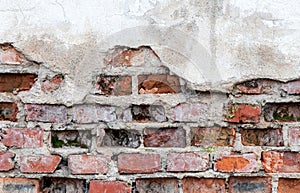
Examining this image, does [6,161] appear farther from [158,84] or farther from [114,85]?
[158,84]

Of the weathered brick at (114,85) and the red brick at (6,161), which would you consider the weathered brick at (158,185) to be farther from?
the red brick at (6,161)

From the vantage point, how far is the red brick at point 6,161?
70.7 inches

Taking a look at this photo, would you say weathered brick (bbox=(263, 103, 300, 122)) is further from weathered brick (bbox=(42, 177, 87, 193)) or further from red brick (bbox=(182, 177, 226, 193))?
weathered brick (bbox=(42, 177, 87, 193))

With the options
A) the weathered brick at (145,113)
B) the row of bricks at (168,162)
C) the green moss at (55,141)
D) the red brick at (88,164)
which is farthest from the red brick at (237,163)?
the green moss at (55,141)

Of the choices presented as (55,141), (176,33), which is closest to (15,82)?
(55,141)

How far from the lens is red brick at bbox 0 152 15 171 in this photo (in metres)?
1.80

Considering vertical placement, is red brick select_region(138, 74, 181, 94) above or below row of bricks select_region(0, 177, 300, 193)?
above

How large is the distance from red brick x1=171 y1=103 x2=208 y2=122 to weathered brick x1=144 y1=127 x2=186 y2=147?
0.13 feet

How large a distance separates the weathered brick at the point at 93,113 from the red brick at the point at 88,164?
11 centimetres

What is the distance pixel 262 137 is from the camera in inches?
71.8

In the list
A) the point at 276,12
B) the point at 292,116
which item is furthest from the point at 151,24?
the point at 292,116

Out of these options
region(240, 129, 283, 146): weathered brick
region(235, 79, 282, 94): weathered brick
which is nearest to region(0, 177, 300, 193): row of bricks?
region(240, 129, 283, 146): weathered brick

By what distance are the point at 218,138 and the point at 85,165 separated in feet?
1.41

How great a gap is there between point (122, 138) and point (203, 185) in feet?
0.98
